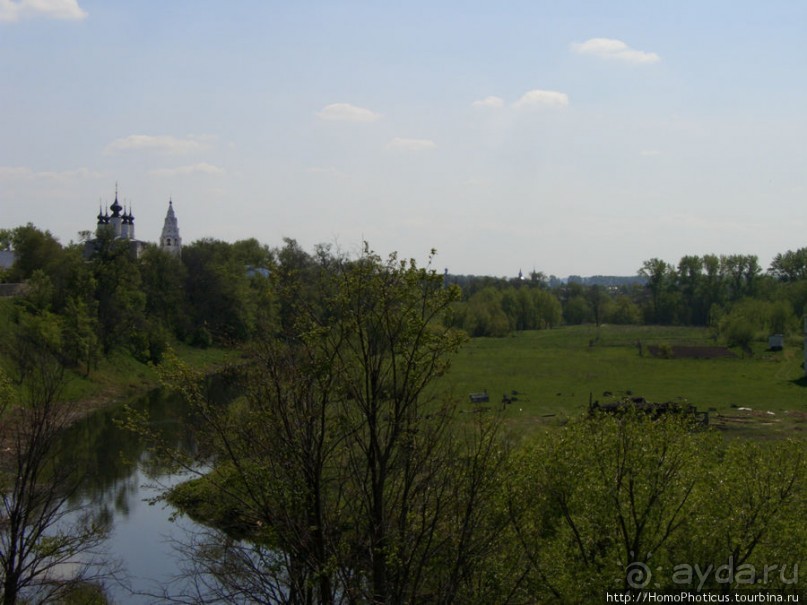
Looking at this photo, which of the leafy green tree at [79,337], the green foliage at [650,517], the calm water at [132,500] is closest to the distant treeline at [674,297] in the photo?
the leafy green tree at [79,337]

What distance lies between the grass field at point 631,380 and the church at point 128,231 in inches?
1212

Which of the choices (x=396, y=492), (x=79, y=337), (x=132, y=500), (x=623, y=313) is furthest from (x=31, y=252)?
(x=623, y=313)

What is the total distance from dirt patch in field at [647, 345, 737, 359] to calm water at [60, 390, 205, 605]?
44.5 metres

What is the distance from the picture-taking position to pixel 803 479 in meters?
16.1

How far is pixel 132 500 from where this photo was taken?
2973cm

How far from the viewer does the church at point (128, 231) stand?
69.0 m

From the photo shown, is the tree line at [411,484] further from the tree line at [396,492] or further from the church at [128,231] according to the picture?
the church at [128,231]

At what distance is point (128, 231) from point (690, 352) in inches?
2438

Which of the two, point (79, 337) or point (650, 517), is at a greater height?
point (79, 337)

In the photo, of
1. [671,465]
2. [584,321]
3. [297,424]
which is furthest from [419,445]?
[584,321]

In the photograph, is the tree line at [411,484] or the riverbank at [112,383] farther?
the riverbank at [112,383]

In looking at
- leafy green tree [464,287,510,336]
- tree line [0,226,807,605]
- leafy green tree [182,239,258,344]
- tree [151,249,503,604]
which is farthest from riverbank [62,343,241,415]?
leafy green tree [464,287,510,336]

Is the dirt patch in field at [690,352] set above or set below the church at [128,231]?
below

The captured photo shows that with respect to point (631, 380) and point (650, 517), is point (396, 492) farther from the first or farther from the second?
point (631, 380)
